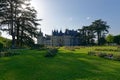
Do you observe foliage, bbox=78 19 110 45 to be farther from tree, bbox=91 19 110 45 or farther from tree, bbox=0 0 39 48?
tree, bbox=0 0 39 48

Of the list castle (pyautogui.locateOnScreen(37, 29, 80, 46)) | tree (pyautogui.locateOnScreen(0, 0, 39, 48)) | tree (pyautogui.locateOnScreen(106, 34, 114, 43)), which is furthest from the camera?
castle (pyautogui.locateOnScreen(37, 29, 80, 46))

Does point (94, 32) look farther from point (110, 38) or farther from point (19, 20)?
point (19, 20)

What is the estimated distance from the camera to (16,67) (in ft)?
61.8

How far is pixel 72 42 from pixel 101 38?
162ft

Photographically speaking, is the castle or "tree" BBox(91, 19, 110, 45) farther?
the castle

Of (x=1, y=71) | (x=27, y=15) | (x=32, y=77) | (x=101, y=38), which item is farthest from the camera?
(x=101, y=38)

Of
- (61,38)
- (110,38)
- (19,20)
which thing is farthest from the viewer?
(61,38)

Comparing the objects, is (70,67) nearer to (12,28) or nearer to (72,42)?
(12,28)

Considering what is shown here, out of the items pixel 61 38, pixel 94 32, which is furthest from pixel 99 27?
pixel 61 38

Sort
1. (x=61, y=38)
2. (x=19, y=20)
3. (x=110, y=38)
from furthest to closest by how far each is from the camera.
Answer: (x=61, y=38) < (x=110, y=38) < (x=19, y=20)

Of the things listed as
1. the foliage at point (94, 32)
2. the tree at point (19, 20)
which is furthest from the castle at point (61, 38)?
the tree at point (19, 20)

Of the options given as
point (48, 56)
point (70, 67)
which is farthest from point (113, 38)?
point (70, 67)

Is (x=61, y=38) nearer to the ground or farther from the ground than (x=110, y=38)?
farther from the ground

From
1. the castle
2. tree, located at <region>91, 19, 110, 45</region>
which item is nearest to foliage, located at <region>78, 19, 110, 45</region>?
tree, located at <region>91, 19, 110, 45</region>
